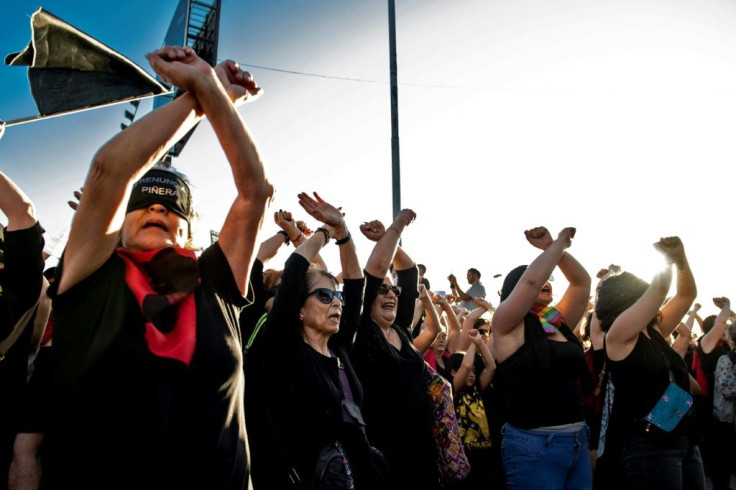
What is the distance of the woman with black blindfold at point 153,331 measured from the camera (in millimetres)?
1317

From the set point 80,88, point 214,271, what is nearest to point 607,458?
point 214,271

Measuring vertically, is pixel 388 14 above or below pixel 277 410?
above

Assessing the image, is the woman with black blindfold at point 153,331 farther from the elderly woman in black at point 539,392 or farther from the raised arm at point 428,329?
the raised arm at point 428,329

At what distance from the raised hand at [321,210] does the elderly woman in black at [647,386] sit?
192 centimetres

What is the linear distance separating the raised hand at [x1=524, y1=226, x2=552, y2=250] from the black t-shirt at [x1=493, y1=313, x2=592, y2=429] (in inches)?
23.3

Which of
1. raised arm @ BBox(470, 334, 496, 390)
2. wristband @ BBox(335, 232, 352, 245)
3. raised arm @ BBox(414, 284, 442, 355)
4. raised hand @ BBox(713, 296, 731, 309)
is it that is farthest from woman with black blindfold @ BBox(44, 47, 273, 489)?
raised hand @ BBox(713, 296, 731, 309)

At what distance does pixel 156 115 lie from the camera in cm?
144

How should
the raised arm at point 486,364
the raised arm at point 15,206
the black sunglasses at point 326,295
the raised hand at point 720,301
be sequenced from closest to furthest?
the raised arm at point 15,206 → the black sunglasses at point 326,295 → the raised arm at point 486,364 → the raised hand at point 720,301

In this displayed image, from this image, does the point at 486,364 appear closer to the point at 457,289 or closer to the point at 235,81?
the point at 457,289

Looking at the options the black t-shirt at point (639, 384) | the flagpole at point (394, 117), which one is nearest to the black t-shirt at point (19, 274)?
the black t-shirt at point (639, 384)

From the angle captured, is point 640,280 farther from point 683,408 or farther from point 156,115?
point 156,115

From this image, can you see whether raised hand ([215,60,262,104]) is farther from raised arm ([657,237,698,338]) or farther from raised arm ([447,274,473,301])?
raised arm ([447,274,473,301])

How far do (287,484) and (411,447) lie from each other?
2.94 ft

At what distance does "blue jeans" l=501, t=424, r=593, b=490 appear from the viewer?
3170 mm
